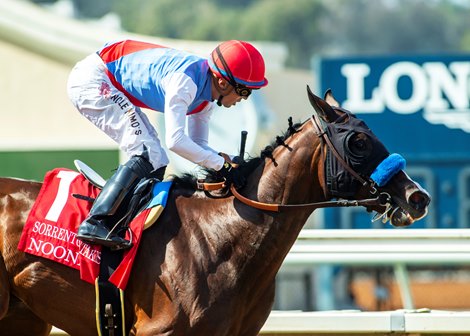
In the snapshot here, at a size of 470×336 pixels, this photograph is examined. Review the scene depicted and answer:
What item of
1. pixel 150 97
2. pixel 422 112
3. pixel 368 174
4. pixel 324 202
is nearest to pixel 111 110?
pixel 150 97

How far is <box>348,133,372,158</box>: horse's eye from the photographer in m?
4.71

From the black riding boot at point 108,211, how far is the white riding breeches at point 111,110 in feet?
0.55

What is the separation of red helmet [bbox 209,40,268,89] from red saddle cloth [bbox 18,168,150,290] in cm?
76

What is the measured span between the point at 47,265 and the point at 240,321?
975 millimetres

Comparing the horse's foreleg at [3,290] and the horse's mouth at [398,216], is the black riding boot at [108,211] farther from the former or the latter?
the horse's mouth at [398,216]

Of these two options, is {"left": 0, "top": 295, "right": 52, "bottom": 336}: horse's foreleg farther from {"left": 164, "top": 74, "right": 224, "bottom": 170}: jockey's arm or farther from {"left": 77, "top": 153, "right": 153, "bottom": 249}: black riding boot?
{"left": 164, "top": 74, "right": 224, "bottom": 170}: jockey's arm

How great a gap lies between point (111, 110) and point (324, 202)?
114cm

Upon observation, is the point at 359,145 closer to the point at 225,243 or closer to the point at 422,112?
the point at 225,243

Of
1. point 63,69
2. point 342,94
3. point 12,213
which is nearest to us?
point 12,213

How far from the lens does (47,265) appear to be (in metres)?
4.91

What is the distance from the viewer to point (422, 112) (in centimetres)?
1109

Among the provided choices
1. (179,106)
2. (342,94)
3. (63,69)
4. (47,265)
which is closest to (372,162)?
(179,106)

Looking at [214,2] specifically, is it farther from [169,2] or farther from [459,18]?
[459,18]

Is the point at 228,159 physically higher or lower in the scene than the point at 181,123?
lower
